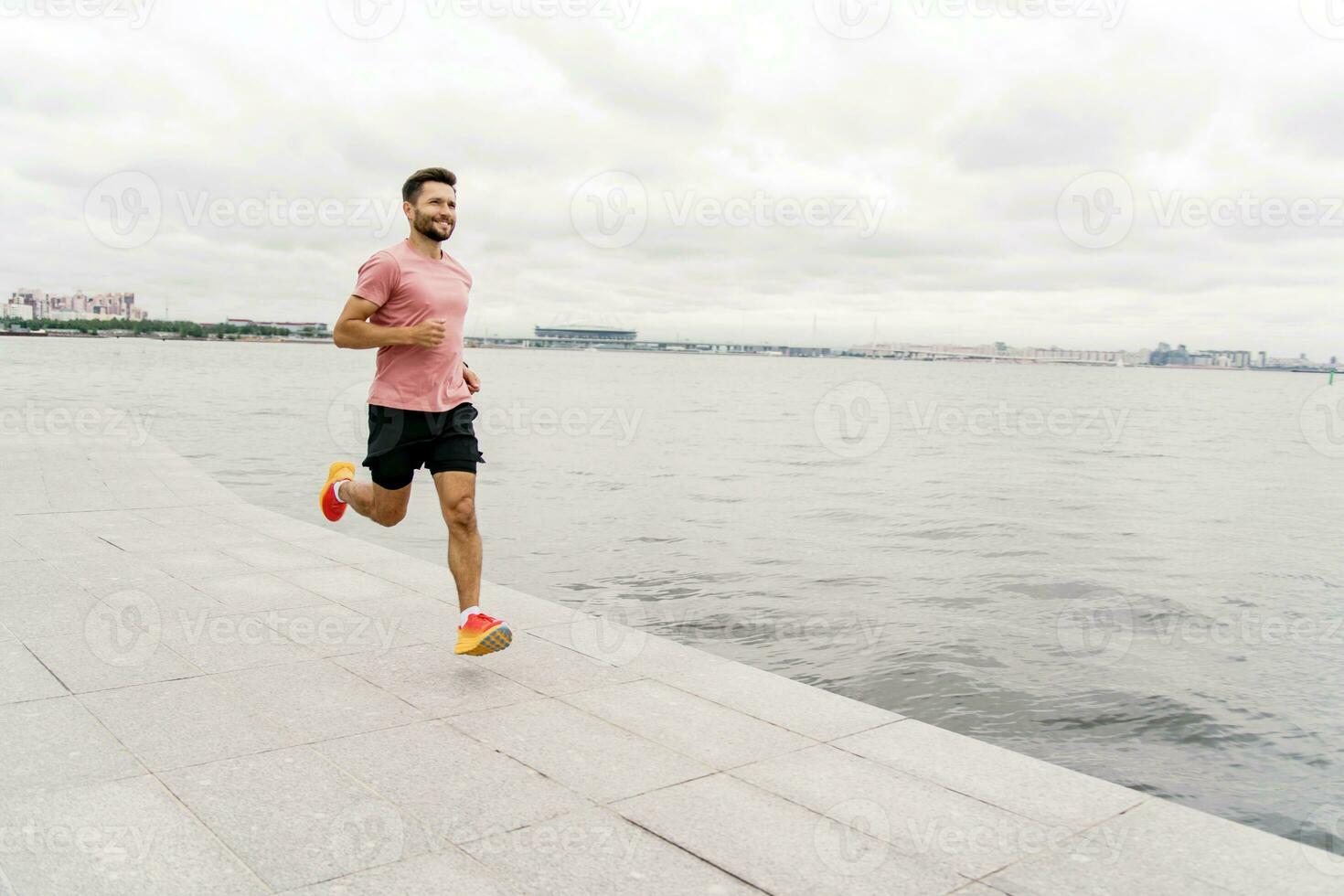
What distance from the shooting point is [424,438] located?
4.68 m

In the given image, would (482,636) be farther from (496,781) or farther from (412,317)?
(412,317)

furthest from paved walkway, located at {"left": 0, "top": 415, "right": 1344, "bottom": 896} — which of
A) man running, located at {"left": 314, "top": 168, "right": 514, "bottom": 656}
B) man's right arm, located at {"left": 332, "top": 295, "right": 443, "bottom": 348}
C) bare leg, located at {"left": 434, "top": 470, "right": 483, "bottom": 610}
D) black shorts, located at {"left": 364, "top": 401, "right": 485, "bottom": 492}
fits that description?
man's right arm, located at {"left": 332, "top": 295, "right": 443, "bottom": 348}

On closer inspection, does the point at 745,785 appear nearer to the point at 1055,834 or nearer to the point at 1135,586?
the point at 1055,834

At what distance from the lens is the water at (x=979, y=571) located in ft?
19.0

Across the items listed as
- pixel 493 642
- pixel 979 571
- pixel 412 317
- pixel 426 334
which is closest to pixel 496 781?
pixel 493 642

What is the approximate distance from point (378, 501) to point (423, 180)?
5.38 feet

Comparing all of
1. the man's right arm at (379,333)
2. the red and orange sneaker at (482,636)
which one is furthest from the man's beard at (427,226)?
the red and orange sneaker at (482,636)

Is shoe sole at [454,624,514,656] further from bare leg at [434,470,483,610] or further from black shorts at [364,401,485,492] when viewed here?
black shorts at [364,401,485,492]

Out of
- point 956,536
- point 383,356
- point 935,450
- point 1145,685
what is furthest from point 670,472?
point 383,356

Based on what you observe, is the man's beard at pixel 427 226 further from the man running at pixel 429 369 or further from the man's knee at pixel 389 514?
the man's knee at pixel 389 514

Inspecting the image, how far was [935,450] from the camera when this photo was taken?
87.4 feet

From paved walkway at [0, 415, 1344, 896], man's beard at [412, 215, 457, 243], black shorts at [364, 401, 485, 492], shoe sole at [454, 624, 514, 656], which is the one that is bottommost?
paved walkway at [0, 415, 1344, 896]

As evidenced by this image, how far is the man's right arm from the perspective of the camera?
14.6 feet

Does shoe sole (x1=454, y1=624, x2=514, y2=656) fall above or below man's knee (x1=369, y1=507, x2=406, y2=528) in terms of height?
below
